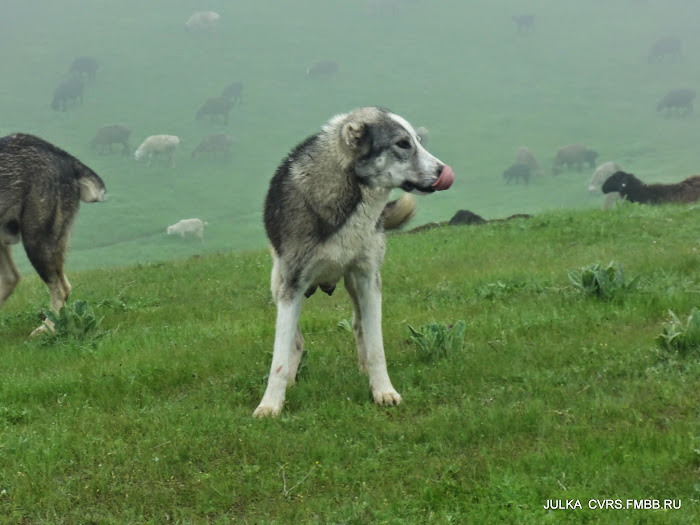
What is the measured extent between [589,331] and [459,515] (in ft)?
13.1

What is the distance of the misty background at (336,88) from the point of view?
130ft

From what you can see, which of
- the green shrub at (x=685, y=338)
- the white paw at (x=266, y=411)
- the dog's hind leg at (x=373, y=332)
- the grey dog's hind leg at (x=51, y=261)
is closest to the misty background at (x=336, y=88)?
the grey dog's hind leg at (x=51, y=261)

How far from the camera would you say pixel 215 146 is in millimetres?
45500

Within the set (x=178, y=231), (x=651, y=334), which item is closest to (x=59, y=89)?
(x=178, y=231)

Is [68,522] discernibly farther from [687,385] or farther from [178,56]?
[178,56]

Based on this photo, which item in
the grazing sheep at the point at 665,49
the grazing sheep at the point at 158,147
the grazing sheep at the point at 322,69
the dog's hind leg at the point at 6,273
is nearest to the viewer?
the dog's hind leg at the point at 6,273

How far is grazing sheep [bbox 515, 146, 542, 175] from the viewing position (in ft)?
143

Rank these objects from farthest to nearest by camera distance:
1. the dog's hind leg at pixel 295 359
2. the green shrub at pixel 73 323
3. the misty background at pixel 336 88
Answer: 1. the misty background at pixel 336 88
2. the green shrub at pixel 73 323
3. the dog's hind leg at pixel 295 359

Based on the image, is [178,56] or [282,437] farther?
[178,56]

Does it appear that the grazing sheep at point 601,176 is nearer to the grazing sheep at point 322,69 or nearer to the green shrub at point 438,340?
the grazing sheep at point 322,69

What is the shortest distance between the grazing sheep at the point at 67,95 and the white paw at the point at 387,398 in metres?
45.2

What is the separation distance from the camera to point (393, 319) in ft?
33.9

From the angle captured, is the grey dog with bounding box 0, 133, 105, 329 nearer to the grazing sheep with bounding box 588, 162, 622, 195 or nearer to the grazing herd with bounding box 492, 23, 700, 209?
the grazing herd with bounding box 492, 23, 700, 209

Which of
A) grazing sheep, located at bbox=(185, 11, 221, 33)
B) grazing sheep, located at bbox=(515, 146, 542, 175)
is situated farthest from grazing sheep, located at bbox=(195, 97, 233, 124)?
grazing sheep, located at bbox=(515, 146, 542, 175)
